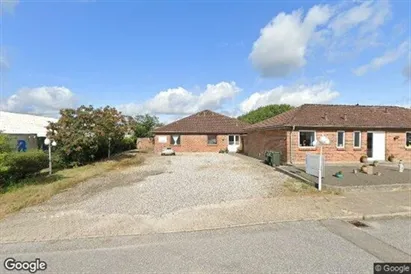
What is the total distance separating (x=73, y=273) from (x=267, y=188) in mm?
7480

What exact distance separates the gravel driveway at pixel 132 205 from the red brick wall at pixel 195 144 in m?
16.8

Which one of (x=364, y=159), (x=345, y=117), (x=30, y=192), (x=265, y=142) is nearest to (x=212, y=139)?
(x=265, y=142)

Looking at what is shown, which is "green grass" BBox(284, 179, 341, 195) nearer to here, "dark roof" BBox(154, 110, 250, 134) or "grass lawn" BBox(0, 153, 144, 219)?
"grass lawn" BBox(0, 153, 144, 219)

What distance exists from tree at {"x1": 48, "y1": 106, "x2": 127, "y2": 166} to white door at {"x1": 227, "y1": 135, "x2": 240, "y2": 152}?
13.0 meters

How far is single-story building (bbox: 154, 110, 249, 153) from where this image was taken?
29.2 metres

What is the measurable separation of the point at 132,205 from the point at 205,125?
22.7 meters

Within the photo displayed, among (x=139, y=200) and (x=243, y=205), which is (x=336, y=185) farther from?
(x=139, y=200)

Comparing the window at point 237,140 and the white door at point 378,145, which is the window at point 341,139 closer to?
the white door at point 378,145

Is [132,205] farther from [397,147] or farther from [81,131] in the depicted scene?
[397,147]

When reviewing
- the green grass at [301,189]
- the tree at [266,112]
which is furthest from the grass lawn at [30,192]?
the tree at [266,112]

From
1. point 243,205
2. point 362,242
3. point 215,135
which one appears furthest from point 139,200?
point 215,135

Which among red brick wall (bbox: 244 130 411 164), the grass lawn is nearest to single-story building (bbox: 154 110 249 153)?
red brick wall (bbox: 244 130 411 164)

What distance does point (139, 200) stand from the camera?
331 inches

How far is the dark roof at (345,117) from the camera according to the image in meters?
17.2
